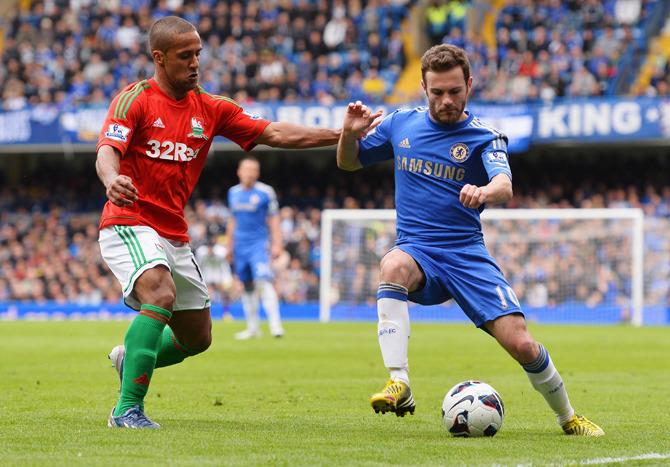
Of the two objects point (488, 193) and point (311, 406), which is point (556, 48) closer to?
point (311, 406)

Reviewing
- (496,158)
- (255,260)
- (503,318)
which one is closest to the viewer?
(503,318)

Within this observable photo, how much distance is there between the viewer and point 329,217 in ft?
84.1

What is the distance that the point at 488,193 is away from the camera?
6461 mm

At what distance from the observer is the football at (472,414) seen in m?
6.77

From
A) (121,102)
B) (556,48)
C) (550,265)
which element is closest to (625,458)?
(121,102)

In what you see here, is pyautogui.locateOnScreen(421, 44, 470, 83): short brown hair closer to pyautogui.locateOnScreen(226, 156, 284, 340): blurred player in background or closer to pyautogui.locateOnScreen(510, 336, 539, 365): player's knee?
pyautogui.locateOnScreen(510, 336, 539, 365): player's knee

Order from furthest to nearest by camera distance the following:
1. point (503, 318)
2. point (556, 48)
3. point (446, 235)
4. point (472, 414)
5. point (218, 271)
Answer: point (556, 48) < point (218, 271) < point (446, 235) < point (503, 318) < point (472, 414)

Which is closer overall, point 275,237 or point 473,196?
point 473,196

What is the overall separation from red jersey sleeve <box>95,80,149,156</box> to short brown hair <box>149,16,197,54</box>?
1.09ft

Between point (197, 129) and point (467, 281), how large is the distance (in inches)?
78.0

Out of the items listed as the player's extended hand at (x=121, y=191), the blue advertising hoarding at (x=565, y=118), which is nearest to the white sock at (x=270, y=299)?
the blue advertising hoarding at (x=565, y=118)

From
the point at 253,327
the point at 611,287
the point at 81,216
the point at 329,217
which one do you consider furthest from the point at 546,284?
the point at 81,216

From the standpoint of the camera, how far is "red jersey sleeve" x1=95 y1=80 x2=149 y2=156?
7027 mm

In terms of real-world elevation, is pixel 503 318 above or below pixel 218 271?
above
